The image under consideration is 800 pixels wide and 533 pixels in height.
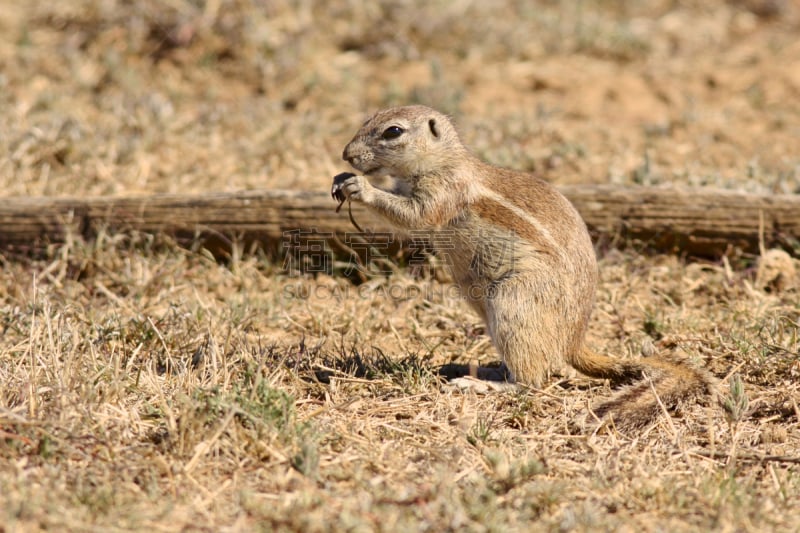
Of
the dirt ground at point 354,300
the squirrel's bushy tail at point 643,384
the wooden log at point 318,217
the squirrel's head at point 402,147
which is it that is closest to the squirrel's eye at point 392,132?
the squirrel's head at point 402,147

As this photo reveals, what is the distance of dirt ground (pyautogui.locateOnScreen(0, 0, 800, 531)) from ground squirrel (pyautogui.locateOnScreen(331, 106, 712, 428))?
6.4 inches

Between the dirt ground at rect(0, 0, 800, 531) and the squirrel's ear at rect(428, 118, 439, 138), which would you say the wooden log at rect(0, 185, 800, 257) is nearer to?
the dirt ground at rect(0, 0, 800, 531)

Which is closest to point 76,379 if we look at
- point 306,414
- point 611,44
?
point 306,414

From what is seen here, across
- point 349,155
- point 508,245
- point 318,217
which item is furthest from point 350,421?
point 318,217

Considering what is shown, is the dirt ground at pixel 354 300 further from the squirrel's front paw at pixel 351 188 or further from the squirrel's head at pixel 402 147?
the squirrel's head at pixel 402 147

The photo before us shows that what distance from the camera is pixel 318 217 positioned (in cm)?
531

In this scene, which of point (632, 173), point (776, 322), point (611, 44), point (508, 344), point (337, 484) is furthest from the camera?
point (611, 44)

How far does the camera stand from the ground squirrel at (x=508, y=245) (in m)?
3.97

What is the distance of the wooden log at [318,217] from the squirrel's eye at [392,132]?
90cm

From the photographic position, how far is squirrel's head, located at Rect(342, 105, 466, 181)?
14.6 ft

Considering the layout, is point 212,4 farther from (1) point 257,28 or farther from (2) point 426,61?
(2) point 426,61

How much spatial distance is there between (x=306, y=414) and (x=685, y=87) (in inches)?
235

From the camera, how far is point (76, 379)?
3.51m

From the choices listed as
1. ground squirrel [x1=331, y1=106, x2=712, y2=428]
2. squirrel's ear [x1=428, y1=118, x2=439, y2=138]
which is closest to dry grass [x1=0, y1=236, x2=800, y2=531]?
ground squirrel [x1=331, y1=106, x2=712, y2=428]
